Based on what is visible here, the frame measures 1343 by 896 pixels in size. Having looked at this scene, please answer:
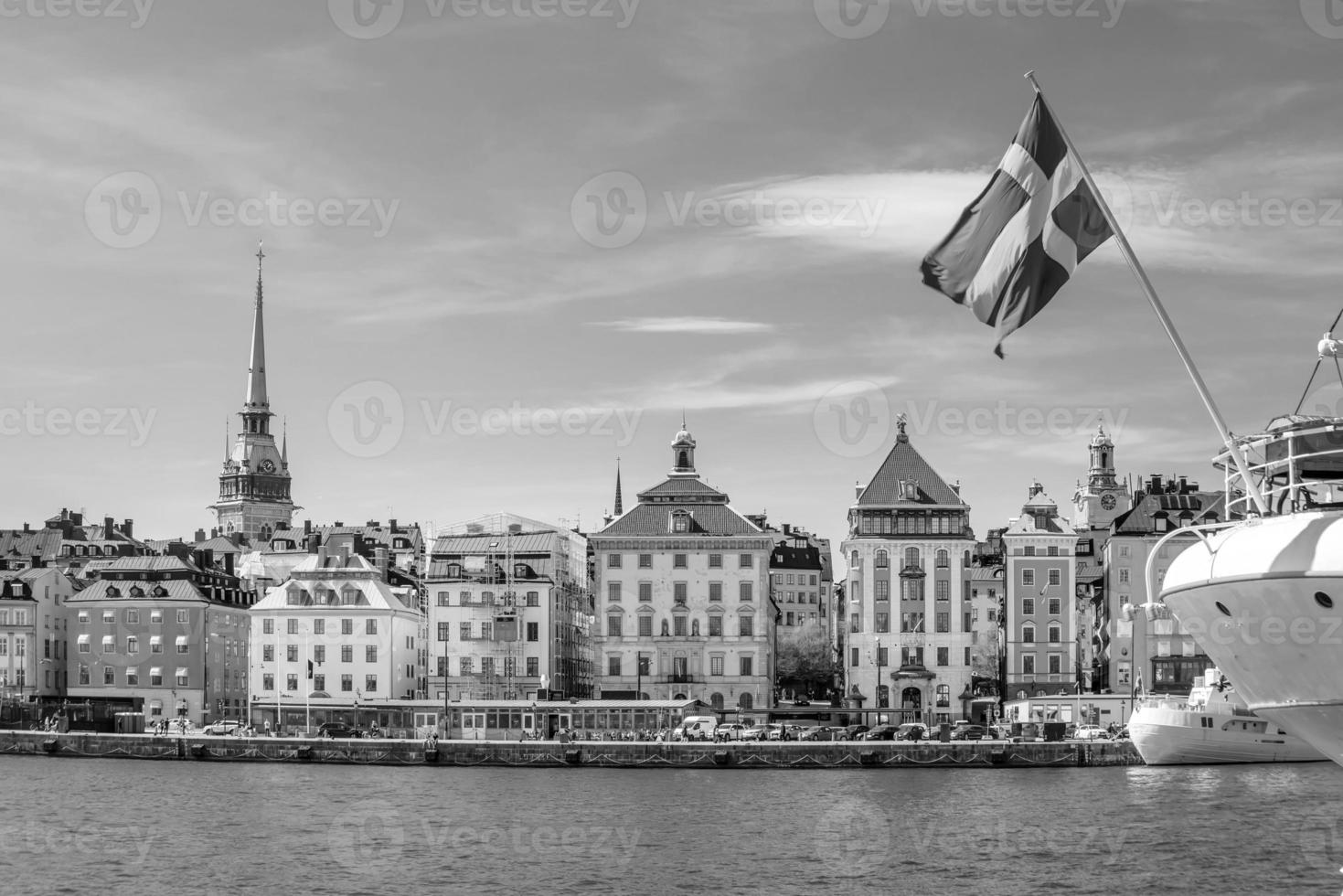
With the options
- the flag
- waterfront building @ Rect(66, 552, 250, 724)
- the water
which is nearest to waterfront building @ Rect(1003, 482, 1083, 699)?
the water

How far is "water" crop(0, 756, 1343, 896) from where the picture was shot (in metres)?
51.6

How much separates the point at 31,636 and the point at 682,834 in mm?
101051

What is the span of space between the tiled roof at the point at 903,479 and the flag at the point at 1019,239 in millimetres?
104305

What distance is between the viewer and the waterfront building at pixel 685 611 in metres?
133

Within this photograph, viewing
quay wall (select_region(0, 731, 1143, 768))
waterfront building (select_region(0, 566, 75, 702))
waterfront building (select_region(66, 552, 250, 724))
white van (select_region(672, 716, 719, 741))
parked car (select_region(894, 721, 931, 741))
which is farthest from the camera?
waterfront building (select_region(0, 566, 75, 702))

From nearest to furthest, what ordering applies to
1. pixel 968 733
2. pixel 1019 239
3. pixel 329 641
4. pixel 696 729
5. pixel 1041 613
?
pixel 1019 239 < pixel 968 733 < pixel 696 729 < pixel 1041 613 < pixel 329 641

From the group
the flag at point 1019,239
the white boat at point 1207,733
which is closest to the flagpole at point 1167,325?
the flag at point 1019,239

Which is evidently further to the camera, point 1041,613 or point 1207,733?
point 1041,613

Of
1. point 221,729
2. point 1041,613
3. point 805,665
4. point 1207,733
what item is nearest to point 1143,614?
point 1041,613

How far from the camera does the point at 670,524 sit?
13350 cm

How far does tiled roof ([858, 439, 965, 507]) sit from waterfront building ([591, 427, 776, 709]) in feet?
28.6

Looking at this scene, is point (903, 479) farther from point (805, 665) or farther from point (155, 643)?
point (155, 643)

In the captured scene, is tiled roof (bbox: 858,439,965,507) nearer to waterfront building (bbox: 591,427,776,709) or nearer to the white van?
waterfront building (bbox: 591,427,776,709)

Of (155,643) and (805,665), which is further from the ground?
(155,643)
